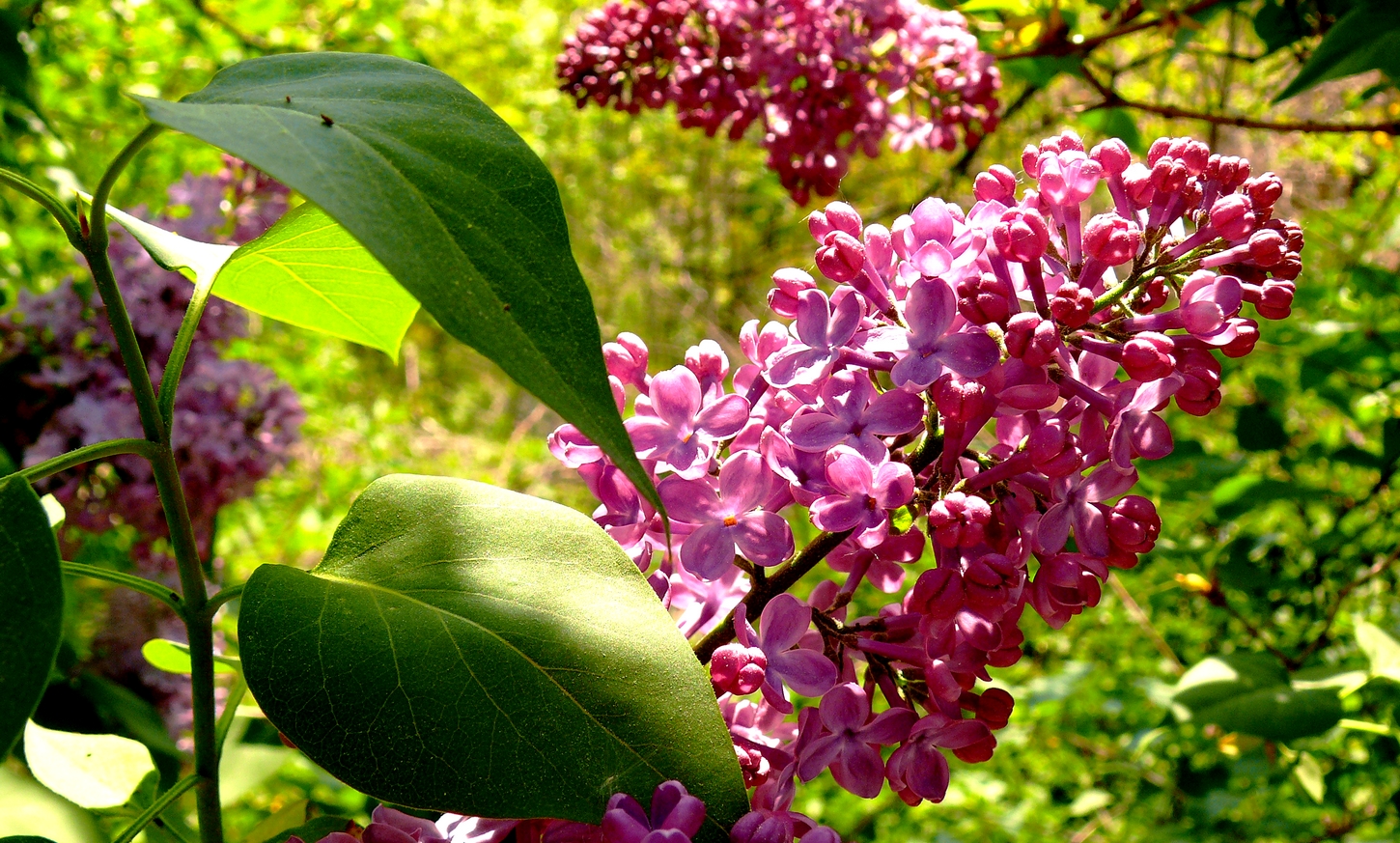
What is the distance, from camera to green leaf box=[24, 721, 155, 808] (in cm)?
53

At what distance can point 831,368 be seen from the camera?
42 cm

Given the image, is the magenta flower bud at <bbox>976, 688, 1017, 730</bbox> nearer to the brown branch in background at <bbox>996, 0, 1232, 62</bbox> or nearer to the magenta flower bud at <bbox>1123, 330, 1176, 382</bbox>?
the magenta flower bud at <bbox>1123, 330, 1176, 382</bbox>

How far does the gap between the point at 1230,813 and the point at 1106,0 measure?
40.4 inches

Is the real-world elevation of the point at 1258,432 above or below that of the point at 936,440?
below

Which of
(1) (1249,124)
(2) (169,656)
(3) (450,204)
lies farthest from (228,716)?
(1) (1249,124)

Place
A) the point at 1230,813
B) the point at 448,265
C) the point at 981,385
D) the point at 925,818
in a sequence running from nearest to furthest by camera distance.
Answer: the point at 448,265 → the point at 981,385 → the point at 1230,813 → the point at 925,818

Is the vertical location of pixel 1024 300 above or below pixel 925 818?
above

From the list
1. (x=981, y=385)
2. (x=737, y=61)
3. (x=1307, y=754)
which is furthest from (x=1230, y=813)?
(x=981, y=385)

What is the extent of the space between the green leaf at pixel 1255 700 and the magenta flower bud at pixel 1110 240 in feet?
2.16

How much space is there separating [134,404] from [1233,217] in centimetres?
123

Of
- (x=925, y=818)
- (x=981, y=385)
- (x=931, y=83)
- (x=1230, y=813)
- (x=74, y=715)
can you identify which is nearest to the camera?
(x=981, y=385)

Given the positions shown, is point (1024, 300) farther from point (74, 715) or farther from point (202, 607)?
point (74, 715)

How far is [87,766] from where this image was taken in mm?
552

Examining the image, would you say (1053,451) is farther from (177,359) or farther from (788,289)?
(177,359)
